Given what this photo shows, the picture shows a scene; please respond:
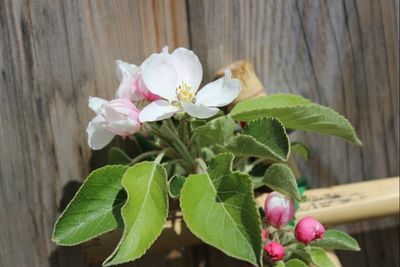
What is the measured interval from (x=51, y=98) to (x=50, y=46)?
0.10 metres

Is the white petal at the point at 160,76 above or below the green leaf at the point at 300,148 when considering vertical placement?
above

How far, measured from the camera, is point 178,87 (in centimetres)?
104

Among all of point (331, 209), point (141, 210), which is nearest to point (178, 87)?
point (141, 210)

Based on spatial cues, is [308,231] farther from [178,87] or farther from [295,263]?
[178,87]

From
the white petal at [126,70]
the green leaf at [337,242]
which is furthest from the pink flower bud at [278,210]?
the white petal at [126,70]

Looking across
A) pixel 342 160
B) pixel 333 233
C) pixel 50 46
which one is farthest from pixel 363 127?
pixel 50 46

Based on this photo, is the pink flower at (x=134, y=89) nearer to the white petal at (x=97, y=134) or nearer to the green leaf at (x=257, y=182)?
the white petal at (x=97, y=134)

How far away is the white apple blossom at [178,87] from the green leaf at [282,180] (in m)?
0.15

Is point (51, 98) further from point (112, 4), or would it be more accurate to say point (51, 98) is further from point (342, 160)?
point (342, 160)

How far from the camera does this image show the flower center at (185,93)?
103cm

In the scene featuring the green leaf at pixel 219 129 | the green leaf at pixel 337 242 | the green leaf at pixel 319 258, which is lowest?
the green leaf at pixel 319 258

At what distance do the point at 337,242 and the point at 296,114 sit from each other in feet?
0.85

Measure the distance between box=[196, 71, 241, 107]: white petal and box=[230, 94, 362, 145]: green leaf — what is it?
54 millimetres

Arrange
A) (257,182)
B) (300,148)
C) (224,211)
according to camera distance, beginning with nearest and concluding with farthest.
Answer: (224,211) < (257,182) < (300,148)
